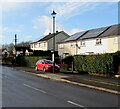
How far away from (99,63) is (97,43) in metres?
18.2

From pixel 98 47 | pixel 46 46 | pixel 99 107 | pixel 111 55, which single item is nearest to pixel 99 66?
pixel 111 55

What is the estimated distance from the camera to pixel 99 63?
2070 cm

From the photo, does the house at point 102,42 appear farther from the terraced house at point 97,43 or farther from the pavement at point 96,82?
the pavement at point 96,82

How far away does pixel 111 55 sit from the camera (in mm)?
19281

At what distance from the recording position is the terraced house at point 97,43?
113ft

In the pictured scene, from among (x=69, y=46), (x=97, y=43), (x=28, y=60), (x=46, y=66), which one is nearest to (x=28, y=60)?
(x=28, y=60)

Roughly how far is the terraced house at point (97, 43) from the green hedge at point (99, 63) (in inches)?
480

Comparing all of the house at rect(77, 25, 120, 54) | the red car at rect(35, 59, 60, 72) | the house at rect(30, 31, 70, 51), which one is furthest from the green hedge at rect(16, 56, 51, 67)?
the house at rect(30, 31, 70, 51)

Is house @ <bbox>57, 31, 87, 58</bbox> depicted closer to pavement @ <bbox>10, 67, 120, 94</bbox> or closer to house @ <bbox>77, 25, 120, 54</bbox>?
house @ <bbox>77, 25, 120, 54</bbox>

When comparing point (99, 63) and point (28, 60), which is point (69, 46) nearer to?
point (28, 60)

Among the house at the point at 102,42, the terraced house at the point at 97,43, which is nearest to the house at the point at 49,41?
the terraced house at the point at 97,43

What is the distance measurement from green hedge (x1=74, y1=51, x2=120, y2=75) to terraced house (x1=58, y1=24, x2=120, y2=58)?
12.2 metres

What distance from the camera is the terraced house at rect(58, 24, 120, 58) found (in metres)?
34.5

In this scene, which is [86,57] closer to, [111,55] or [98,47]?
[111,55]
